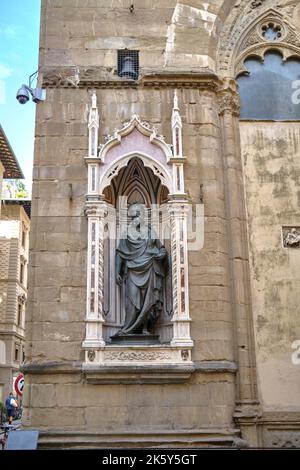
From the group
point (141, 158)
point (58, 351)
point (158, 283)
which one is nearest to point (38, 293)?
point (58, 351)

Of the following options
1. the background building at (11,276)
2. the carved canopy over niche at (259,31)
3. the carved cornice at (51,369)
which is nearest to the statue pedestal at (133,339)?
the carved cornice at (51,369)

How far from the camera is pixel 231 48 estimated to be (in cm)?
1086

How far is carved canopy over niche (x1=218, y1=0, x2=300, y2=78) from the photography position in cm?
1094

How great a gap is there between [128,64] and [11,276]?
29.9 metres

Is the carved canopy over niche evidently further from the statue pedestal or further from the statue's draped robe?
the statue pedestal

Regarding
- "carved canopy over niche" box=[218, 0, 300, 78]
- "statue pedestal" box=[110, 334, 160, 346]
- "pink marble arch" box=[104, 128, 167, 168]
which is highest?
"carved canopy over niche" box=[218, 0, 300, 78]

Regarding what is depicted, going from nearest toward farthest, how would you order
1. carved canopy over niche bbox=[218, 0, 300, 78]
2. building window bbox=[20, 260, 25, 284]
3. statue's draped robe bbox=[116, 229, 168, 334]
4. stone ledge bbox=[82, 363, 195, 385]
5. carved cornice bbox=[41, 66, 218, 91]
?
stone ledge bbox=[82, 363, 195, 385], statue's draped robe bbox=[116, 229, 168, 334], carved cornice bbox=[41, 66, 218, 91], carved canopy over niche bbox=[218, 0, 300, 78], building window bbox=[20, 260, 25, 284]

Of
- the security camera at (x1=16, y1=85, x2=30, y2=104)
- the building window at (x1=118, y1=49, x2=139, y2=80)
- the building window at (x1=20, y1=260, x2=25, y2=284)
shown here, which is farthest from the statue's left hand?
the building window at (x1=20, y1=260, x2=25, y2=284)

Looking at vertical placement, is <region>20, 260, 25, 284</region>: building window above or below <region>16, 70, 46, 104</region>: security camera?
above

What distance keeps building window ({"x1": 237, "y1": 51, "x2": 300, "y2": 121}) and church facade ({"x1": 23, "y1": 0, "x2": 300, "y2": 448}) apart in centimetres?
3

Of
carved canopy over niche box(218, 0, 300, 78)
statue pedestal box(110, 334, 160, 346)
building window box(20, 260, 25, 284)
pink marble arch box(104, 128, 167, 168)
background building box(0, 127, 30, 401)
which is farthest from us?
building window box(20, 260, 25, 284)

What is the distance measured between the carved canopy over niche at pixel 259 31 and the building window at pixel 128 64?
163 centimetres

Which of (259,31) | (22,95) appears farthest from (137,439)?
(259,31)

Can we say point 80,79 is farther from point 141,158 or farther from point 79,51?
point 141,158
